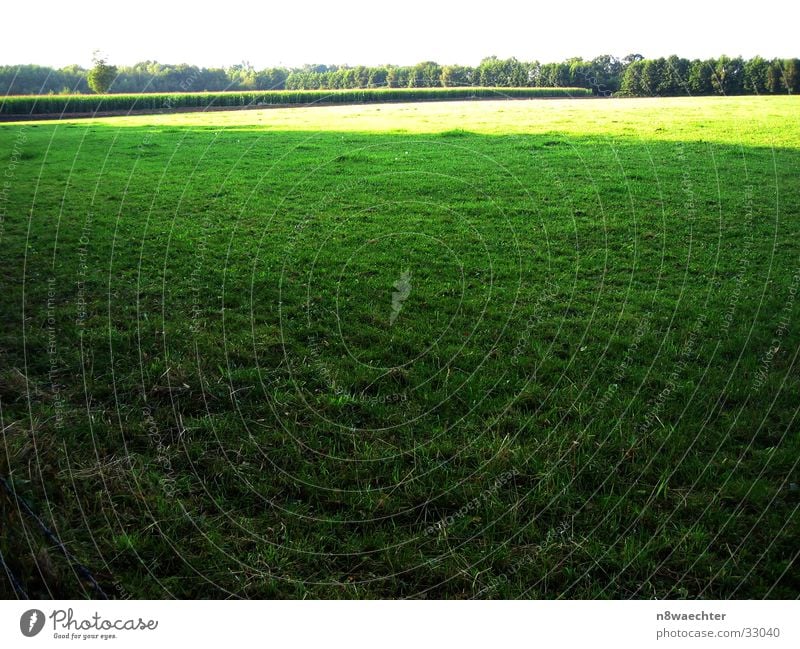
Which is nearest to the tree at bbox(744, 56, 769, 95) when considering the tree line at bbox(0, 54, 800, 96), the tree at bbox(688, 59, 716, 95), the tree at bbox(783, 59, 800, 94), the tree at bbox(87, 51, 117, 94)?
the tree line at bbox(0, 54, 800, 96)

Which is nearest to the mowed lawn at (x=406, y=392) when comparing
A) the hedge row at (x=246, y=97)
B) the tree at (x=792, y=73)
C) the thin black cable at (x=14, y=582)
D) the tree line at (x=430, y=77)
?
the thin black cable at (x=14, y=582)

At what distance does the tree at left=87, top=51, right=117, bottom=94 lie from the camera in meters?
4.79

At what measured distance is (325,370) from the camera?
5824mm

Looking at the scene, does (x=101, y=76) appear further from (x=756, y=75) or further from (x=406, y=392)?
(x=756, y=75)

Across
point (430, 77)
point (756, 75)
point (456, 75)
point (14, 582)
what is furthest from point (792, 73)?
point (14, 582)

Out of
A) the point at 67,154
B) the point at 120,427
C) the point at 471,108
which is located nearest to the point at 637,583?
the point at 120,427

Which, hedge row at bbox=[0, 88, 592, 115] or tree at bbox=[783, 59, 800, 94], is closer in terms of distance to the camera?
hedge row at bbox=[0, 88, 592, 115]

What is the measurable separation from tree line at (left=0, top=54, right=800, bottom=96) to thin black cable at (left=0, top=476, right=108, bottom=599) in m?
3.05

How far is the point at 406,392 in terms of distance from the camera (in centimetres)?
543

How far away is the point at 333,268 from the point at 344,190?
435 centimetres

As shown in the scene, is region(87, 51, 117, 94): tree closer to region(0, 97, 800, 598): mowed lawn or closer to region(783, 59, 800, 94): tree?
region(0, 97, 800, 598): mowed lawn

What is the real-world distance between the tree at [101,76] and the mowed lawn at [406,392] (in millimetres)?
2483

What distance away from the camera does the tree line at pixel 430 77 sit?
15.6 ft
